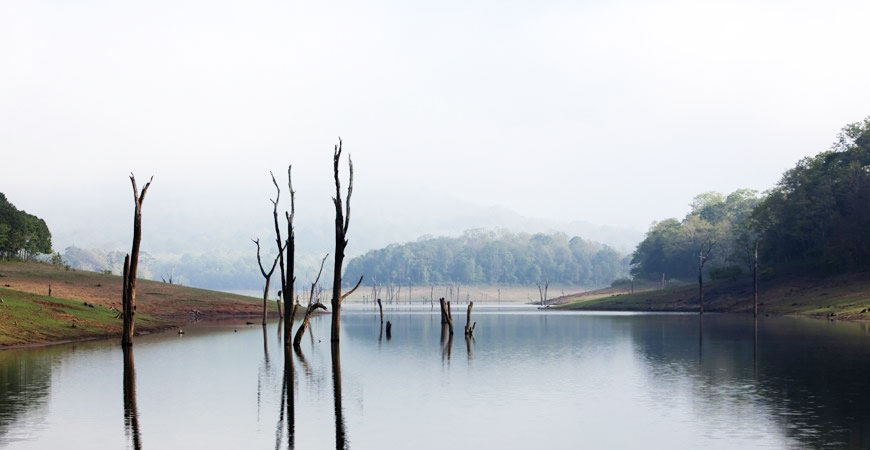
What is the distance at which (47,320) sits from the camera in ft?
235

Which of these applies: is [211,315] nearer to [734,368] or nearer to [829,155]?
[734,368]

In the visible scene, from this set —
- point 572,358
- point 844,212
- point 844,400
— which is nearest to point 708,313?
point 844,212

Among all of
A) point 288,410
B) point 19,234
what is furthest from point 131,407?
point 19,234

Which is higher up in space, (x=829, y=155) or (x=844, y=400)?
(x=829, y=155)

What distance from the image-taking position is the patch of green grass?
65062 millimetres

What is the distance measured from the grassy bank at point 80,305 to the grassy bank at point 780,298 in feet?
209

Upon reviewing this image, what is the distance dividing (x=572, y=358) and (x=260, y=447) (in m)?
35.6

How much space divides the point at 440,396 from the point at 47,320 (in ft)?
136

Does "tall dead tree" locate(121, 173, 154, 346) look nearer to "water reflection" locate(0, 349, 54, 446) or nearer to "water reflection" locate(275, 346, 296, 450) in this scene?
"water reflection" locate(0, 349, 54, 446)

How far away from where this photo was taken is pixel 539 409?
1455 inches

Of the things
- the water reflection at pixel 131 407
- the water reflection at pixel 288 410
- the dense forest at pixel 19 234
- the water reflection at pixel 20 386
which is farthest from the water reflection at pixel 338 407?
the dense forest at pixel 19 234

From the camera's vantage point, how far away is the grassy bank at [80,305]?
68.4m

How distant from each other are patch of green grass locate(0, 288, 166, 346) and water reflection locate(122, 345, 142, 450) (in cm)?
1255

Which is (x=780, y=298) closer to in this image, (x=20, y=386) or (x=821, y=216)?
(x=821, y=216)
